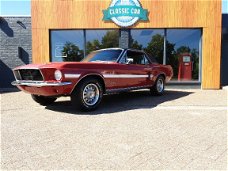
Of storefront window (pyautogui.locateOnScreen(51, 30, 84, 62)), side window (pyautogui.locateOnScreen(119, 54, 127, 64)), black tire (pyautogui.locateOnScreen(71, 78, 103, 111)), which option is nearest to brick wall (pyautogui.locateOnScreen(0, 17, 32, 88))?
storefront window (pyautogui.locateOnScreen(51, 30, 84, 62))

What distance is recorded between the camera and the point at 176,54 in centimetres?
1096

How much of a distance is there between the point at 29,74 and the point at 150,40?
6709 millimetres

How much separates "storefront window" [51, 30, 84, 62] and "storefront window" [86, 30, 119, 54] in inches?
12.6

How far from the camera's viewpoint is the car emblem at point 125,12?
10.4 metres

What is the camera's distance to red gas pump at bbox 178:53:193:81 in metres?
10.9

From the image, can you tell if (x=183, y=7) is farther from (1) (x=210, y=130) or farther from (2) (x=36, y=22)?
(1) (x=210, y=130)

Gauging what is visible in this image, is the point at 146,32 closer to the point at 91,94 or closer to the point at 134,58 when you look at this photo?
the point at 134,58

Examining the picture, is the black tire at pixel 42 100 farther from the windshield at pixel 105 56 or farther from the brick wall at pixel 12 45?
the brick wall at pixel 12 45

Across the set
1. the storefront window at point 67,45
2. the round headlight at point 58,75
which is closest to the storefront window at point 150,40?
the storefront window at point 67,45

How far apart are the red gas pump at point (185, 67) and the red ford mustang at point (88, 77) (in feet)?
12.1

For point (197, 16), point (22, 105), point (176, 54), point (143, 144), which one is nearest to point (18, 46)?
point (22, 105)

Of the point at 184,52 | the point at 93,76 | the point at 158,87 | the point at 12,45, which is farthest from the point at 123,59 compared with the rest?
the point at 12,45

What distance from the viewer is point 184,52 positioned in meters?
11.0

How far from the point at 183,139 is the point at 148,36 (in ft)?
25.6
